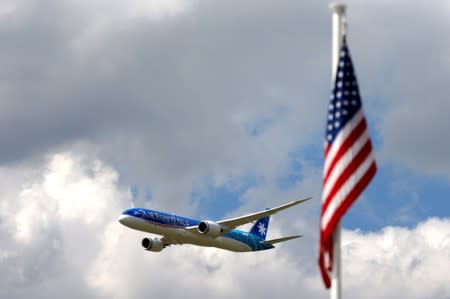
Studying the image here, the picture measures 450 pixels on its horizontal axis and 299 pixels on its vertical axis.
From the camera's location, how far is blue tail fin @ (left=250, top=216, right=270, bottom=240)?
403ft

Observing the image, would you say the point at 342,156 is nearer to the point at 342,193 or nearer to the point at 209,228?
the point at 342,193

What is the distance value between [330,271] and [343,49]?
491 cm

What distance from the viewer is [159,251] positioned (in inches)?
4304

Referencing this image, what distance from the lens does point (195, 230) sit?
99125 millimetres

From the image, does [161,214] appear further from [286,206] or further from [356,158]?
[356,158]

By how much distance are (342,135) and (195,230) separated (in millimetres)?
79001

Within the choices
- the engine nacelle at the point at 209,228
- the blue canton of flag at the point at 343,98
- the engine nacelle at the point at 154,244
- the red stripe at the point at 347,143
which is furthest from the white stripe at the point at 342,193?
the engine nacelle at the point at 154,244

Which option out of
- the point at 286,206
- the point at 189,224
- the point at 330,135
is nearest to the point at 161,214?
the point at 189,224

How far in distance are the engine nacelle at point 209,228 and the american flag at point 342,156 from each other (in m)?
78.2

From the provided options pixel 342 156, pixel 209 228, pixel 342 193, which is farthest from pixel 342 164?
pixel 209 228

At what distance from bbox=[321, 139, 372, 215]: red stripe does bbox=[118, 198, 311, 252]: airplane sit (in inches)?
2587

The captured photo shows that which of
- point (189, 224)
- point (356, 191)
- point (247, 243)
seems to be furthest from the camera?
point (247, 243)

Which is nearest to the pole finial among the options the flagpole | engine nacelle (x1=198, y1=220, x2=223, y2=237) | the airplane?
the flagpole

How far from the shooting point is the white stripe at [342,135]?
20.8 meters
